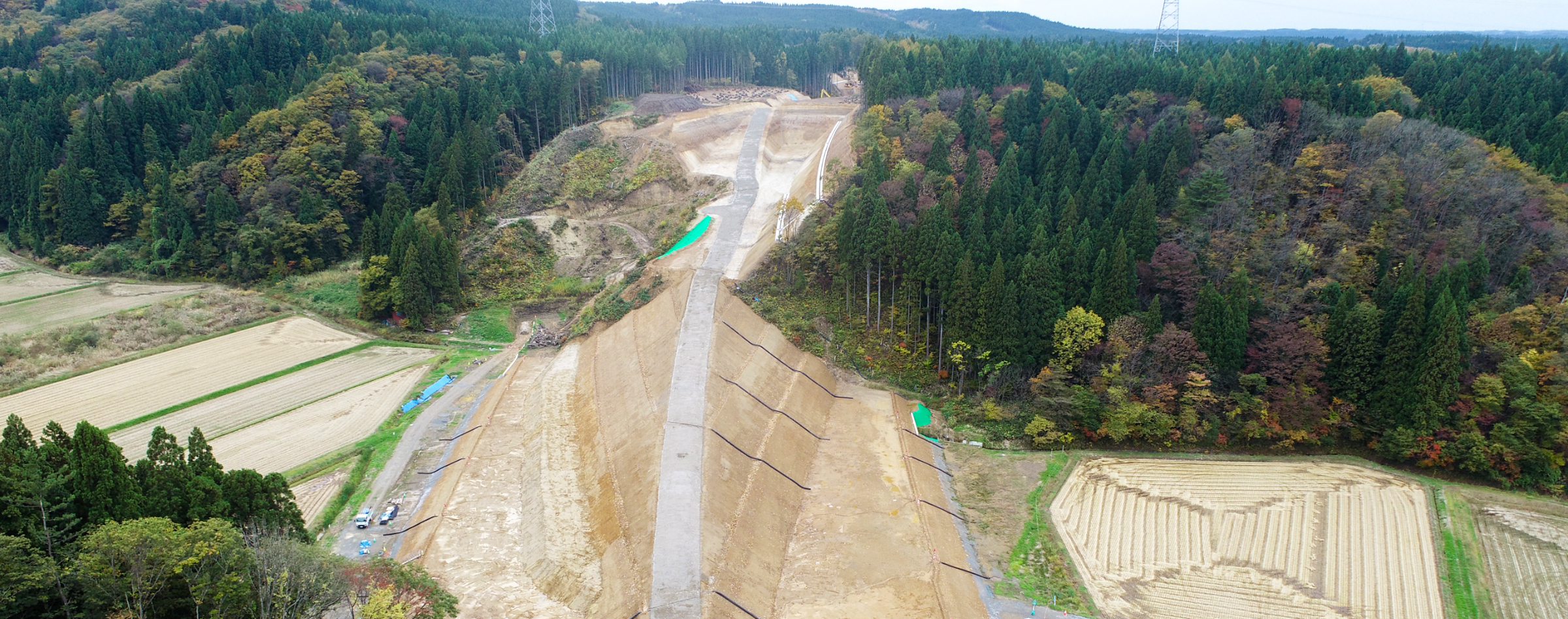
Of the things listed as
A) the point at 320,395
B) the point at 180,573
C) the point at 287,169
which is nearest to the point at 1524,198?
the point at 180,573

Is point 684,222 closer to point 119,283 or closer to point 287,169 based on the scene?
point 287,169

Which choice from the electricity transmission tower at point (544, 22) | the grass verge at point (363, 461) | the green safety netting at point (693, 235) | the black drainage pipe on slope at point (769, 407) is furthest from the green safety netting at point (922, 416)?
the electricity transmission tower at point (544, 22)

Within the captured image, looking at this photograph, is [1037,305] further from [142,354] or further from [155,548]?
[142,354]

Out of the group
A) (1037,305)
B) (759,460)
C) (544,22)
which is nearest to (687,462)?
(759,460)

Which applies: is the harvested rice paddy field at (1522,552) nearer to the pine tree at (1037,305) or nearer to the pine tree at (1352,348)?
the pine tree at (1352,348)

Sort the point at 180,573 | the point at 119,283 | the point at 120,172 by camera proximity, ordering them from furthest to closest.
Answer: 1. the point at 120,172
2. the point at 119,283
3. the point at 180,573

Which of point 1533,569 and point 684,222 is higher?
point 684,222
